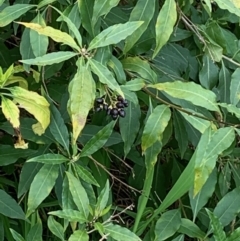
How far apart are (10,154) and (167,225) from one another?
16.7 inches

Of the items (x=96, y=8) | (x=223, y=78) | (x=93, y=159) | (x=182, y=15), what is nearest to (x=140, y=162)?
(x=93, y=159)

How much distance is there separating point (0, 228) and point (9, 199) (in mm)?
113

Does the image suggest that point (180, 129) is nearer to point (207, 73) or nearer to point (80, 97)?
point (207, 73)

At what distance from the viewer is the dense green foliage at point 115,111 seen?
105 centimetres

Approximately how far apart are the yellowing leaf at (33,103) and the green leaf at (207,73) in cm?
44

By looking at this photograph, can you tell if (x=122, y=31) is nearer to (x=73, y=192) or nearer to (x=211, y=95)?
(x=211, y=95)

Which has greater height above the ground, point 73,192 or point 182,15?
point 182,15

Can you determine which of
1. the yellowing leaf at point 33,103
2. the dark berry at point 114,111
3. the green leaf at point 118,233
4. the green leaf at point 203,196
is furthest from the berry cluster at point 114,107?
the green leaf at point 203,196

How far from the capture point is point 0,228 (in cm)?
133

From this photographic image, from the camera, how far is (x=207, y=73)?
4.49 feet

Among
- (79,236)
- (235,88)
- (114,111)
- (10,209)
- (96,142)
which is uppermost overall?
(235,88)

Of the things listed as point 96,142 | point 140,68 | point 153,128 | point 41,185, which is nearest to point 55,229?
point 41,185

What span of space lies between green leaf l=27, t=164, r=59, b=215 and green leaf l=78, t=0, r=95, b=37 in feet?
1.02

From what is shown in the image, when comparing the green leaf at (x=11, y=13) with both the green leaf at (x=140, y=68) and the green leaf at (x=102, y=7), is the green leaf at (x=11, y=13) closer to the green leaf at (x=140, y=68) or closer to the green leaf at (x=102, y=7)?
the green leaf at (x=102, y=7)
